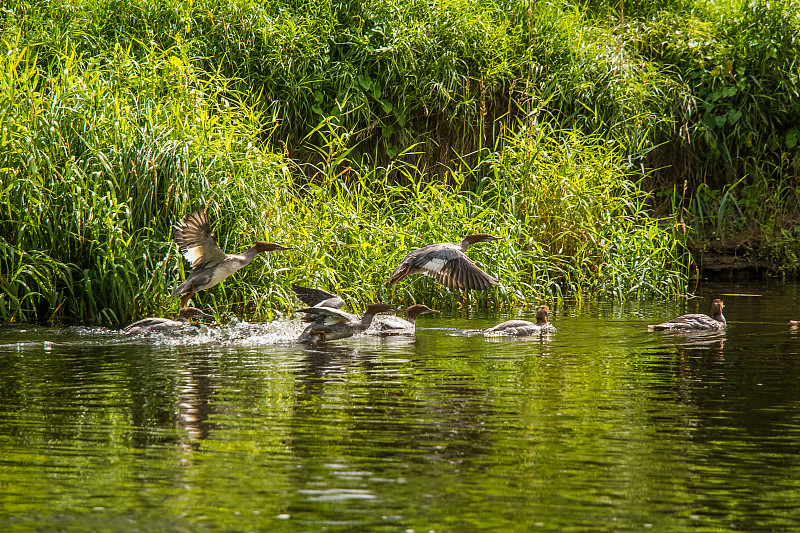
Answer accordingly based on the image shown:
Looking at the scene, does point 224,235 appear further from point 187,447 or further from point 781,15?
point 781,15

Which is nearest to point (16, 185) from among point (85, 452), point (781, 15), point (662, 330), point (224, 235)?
point (224, 235)

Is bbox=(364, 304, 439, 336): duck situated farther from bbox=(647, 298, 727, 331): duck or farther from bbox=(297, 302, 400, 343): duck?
bbox=(647, 298, 727, 331): duck

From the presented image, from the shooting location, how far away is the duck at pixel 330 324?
848 centimetres

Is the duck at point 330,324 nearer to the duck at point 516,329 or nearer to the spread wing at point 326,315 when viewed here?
the spread wing at point 326,315

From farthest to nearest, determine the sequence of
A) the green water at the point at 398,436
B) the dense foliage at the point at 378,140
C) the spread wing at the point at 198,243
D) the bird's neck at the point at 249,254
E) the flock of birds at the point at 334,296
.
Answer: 1. the dense foliage at the point at 378,140
2. the bird's neck at the point at 249,254
3. the spread wing at the point at 198,243
4. the flock of birds at the point at 334,296
5. the green water at the point at 398,436

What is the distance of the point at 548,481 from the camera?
4.05 metres

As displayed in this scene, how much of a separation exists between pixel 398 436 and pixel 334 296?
438 cm

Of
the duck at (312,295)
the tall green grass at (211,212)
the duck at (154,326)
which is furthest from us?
the tall green grass at (211,212)

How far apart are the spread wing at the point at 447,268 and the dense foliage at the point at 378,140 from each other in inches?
48.8

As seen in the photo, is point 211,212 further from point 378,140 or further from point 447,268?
point 378,140

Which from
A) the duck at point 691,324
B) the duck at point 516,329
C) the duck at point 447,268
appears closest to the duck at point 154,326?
the duck at point 447,268

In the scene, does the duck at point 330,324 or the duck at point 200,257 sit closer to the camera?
the duck at point 330,324

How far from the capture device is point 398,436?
4.76m

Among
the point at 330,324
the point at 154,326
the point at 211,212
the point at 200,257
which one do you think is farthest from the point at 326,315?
the point at 211,212
